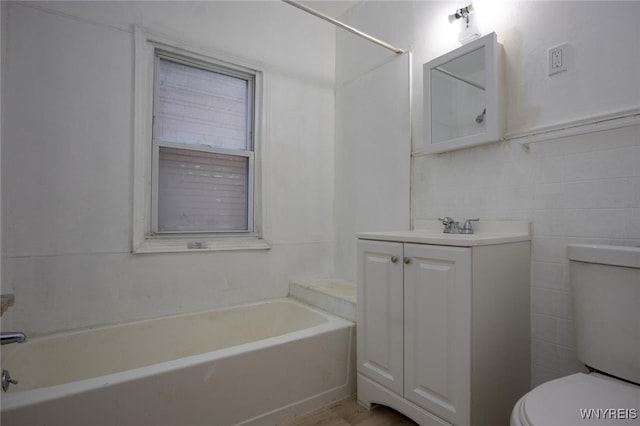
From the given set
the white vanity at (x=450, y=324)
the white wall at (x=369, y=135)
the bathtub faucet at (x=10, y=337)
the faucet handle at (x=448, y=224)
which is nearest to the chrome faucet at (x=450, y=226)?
the faucet handle at (x=448, y=224)

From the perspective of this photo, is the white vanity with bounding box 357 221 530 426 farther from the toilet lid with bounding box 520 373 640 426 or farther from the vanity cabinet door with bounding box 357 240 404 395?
the toilet lid with bounding box 520 373 640 426

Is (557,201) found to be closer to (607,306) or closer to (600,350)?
(607,306)

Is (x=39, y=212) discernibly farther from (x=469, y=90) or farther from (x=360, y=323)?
(x=469, y=90)

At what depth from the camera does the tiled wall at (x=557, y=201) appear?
1.19 m

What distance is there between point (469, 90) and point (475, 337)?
1164mm

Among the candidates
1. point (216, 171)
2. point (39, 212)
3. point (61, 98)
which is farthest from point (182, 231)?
point (61, 98)

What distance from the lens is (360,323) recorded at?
1630 mm

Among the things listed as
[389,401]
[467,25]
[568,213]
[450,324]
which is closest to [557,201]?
[568,213]

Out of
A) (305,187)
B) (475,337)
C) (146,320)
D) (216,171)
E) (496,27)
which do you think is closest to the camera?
(475,337)

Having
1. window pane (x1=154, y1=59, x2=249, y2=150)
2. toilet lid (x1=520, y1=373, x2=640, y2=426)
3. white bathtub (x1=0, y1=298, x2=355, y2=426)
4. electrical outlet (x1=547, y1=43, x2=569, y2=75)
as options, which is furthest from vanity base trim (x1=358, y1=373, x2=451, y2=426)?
window pane (x1=154, y1=59, x2=249, y2=150)

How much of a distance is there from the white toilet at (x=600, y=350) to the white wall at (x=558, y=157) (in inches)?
8.7

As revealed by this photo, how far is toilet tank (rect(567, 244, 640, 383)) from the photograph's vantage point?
38.9 inches

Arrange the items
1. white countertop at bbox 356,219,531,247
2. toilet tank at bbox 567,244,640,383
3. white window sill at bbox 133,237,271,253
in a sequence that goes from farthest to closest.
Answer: white window sill at bbox 133,237,271,253, white countertop at bbox 356,219,531,247, toilet tank at bbox 567,244,640,383

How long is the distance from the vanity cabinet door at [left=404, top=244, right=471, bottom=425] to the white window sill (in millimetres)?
1154
